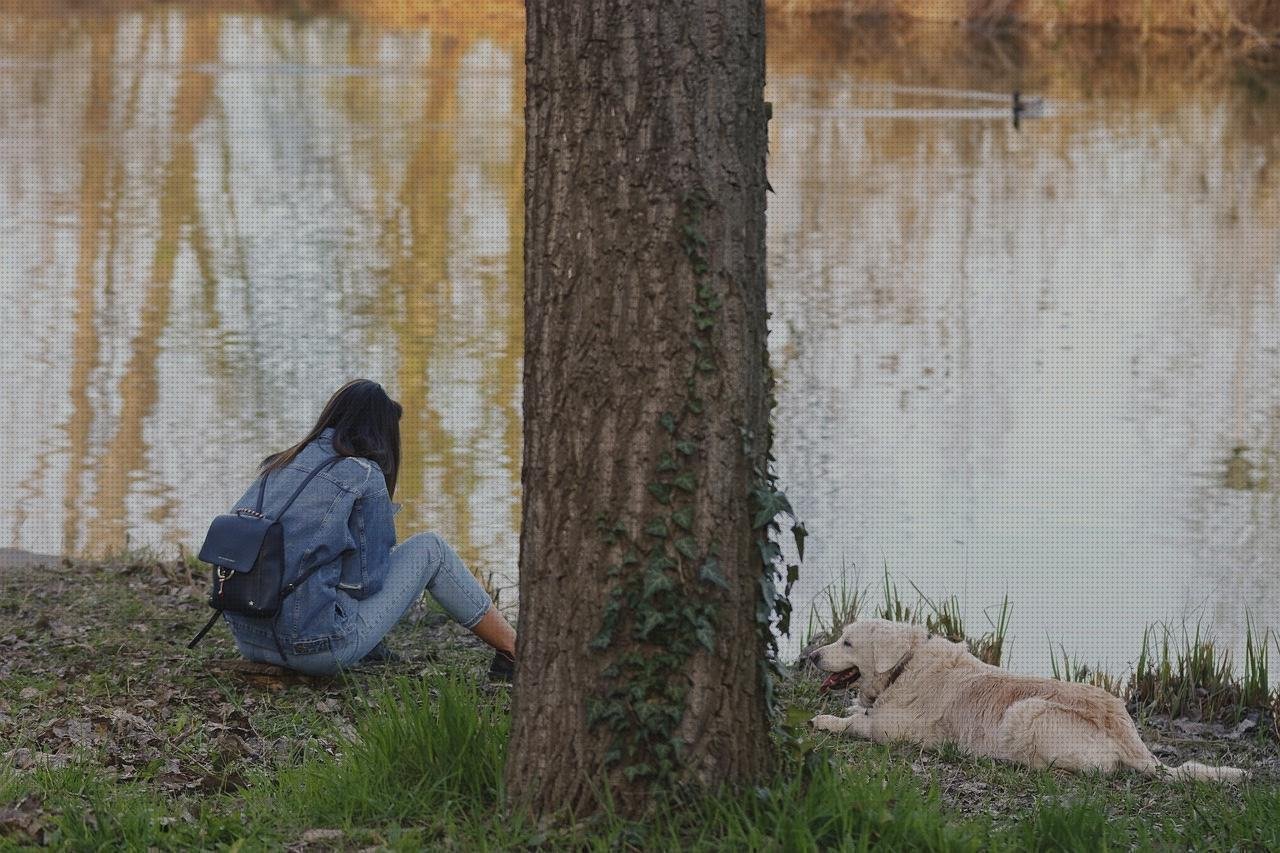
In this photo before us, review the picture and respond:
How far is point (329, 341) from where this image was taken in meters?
12.1

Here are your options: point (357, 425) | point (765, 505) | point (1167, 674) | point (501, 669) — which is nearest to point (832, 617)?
point (1167, 674)

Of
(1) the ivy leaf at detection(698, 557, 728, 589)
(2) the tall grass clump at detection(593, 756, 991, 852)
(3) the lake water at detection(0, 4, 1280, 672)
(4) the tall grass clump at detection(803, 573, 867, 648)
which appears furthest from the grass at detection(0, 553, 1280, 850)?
(3) the lake water at detection(0, 4, 1280, 672)

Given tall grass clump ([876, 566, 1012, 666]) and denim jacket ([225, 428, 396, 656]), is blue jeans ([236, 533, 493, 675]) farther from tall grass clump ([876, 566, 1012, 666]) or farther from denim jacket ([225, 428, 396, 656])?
tall grass clump ([876, 566, 1012, 666])

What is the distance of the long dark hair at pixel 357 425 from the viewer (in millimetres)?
5586

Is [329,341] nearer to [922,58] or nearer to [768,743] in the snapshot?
[768,743]

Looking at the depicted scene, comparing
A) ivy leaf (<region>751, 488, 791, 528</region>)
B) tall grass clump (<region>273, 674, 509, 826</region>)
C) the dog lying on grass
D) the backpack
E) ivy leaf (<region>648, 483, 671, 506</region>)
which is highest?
ivy leaf (<region>648, 483, 671, 506</region>)

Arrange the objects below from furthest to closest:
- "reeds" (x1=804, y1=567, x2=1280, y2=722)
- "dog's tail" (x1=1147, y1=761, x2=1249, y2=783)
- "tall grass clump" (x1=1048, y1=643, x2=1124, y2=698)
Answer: "tall grass clump" (x1=1048, y1=643, x2=1124, y2=698)
"reeds" (x1=804, y1=567, x2=1280, y2=722)
"dog's tail" (x1=1147, y1=761, x2=1249, y2=783)

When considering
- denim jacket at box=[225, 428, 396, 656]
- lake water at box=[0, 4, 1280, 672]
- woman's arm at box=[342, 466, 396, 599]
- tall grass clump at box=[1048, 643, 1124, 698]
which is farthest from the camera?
lake water at box=[0, 4, 1280, 672]

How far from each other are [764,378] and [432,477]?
5.93 m

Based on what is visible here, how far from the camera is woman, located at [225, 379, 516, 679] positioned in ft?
17.7

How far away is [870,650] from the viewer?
5.47 m

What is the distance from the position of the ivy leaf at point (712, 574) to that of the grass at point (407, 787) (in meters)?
0.45

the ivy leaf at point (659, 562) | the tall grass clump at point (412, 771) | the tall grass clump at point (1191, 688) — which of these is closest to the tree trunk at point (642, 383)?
the ivy leaf at point (659, 562)

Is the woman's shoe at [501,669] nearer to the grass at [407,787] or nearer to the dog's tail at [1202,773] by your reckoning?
the grass at [407,787]
